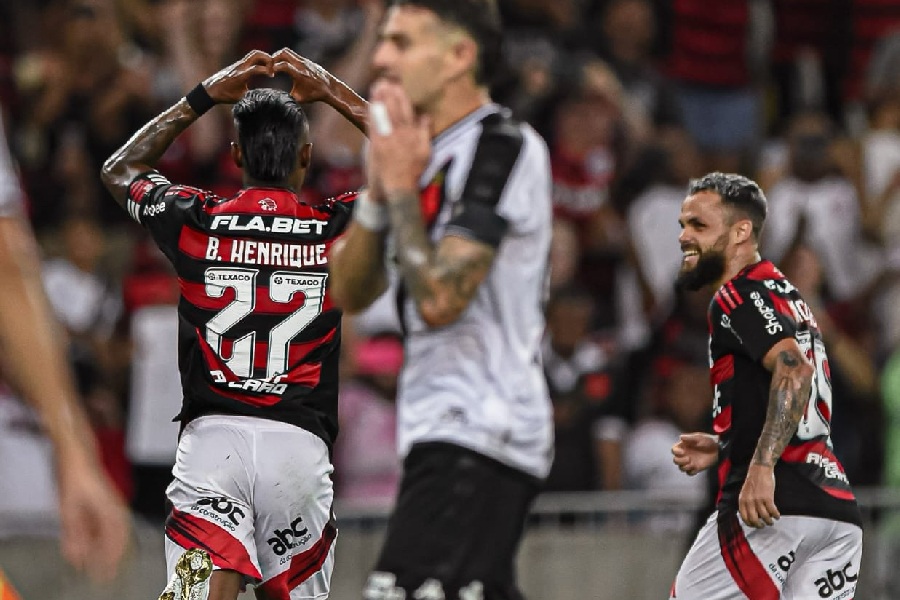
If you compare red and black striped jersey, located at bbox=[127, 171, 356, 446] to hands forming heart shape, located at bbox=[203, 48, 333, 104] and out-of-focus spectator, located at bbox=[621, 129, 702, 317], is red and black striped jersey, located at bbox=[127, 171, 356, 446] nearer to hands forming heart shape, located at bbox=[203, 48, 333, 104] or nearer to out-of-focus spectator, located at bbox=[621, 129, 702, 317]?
hands forming heart shape, located at bbox=[203, 48, 333, 104]

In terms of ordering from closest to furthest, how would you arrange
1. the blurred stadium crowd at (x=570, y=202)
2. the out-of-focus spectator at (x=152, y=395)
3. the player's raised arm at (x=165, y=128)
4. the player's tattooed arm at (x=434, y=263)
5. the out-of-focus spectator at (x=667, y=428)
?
the player's tattooed arm at (x=434, y=263), the player's raised arm at (x=165, y=128), the out-of-focus spectator at (x=152, y=395), the blurred stadium crowd at (x=570, y=202), the out-of-focus spectator at (x=667, y=428)

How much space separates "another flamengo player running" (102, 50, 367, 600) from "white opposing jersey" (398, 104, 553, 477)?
109 centimetres

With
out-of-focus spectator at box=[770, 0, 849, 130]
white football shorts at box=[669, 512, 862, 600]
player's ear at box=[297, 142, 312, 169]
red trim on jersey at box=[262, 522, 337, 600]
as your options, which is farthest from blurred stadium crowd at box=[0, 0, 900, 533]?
white football shorts at box=[669, 512, 862, 600]

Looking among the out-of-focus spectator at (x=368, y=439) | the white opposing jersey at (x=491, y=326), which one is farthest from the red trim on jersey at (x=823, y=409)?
the out-of-focus spectator at (x=368, y=439)

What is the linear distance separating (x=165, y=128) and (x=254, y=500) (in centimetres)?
150

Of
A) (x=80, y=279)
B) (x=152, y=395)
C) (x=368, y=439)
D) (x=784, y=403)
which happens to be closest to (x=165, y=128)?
(x=784, y=403)

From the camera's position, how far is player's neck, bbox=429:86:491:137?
194 inches

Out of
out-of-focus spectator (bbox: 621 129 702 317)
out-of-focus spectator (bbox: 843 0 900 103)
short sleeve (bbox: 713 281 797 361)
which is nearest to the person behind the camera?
short sleeve (bbox: 713 281 797 361)

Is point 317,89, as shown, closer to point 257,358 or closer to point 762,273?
point 257,358

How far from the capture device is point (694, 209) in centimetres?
621

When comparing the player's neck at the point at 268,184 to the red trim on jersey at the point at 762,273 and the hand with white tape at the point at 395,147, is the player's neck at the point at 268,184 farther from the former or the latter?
the red trim on jersey at the point at 762,273

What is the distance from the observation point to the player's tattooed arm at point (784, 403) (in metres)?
5.71

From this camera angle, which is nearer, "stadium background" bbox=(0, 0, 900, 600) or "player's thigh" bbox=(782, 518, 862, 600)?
"player's thigh" bbox=(782, 518, 862, 600)

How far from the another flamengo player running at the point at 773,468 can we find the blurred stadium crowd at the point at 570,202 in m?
4.00
